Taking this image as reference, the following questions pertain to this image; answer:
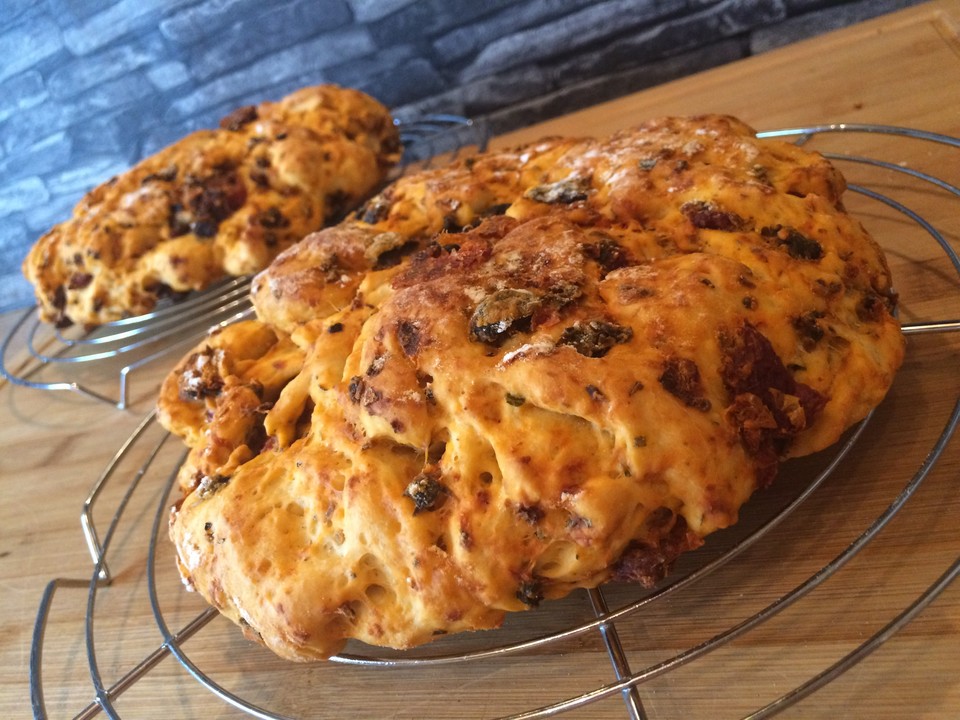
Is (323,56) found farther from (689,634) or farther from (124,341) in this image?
(689,634)

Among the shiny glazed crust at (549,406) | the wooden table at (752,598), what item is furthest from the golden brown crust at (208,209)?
the shiny glazed crust at (549,406)

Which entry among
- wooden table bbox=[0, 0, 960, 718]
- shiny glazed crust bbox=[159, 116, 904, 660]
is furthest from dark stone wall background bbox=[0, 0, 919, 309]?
shiny glazed crust bbox=[159, 116, 904, 660]

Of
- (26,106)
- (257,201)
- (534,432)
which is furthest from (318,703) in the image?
(26,106)

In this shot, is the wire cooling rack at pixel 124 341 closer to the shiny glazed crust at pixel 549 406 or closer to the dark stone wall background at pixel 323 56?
the dark stone wall background at pixel 323 56

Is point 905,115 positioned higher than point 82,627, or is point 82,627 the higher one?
point 905,115

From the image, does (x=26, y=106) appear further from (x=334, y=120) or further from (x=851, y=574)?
(x=851, y=574)

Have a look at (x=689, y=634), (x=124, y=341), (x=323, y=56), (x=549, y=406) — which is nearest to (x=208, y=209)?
(x=124, y=341)
